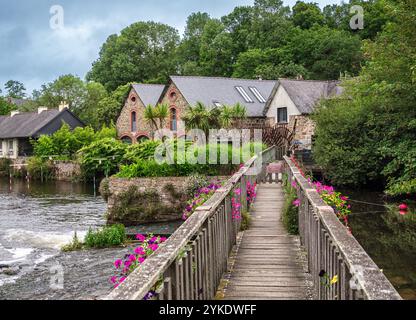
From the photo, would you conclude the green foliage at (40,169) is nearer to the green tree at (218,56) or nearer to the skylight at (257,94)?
the skylight at (257,94)

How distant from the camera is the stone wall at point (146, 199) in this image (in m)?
21.1

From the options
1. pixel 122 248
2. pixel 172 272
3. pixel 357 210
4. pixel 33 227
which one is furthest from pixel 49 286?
pixel 357 210

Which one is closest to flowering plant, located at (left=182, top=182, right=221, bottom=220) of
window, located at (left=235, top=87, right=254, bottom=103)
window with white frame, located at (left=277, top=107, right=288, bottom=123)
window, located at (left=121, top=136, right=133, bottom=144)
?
window with white frame, located at (left=277, top=107, right=288, bottom=123)

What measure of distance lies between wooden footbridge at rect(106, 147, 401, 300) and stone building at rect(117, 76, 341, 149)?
2750 cm

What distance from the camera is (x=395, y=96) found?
2298cm

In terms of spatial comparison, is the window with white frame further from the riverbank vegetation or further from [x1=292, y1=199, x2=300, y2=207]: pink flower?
[x1=292, y1=199, x2=300, y2=207]: pink flower

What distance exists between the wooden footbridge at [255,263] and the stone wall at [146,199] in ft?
36.9

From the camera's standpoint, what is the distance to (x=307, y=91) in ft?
126

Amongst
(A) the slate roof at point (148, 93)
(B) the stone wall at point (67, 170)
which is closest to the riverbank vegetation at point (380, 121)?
(A) the slate roof at point (148, 93)

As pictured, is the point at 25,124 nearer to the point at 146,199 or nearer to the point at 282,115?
the point at 282,115

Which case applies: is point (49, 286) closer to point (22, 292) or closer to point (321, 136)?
point (22, 292)

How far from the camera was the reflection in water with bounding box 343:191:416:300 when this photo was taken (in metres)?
12.0

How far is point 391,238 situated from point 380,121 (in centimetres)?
1047

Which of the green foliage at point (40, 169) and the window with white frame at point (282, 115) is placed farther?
the green foliage at point (40, 169)
